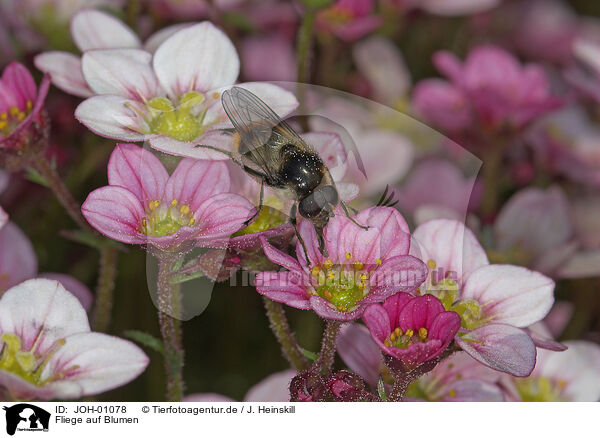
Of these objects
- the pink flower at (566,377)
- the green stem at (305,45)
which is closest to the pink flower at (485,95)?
the green stem at (305,45)

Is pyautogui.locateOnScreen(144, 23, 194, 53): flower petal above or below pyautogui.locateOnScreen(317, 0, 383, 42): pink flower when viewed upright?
below

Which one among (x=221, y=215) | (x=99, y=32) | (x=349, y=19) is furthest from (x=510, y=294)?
(x=349, y=19)

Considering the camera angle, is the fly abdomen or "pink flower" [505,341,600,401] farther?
"pink flower" [505,341,600,401]

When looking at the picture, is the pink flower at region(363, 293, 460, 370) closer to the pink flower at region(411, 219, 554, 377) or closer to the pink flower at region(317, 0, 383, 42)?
the pink flower at region(411, 219, 554, 377)

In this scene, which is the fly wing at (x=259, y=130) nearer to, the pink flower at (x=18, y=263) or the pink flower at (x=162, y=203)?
the pink flower at (x=162, y=203)

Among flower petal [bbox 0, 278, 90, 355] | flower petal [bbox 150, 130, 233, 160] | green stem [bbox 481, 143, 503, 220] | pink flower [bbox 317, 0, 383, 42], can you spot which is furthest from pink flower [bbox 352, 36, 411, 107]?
flower petal [bbox 0, 278, 90, 355]

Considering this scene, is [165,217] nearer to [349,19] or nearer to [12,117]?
[12,117]
